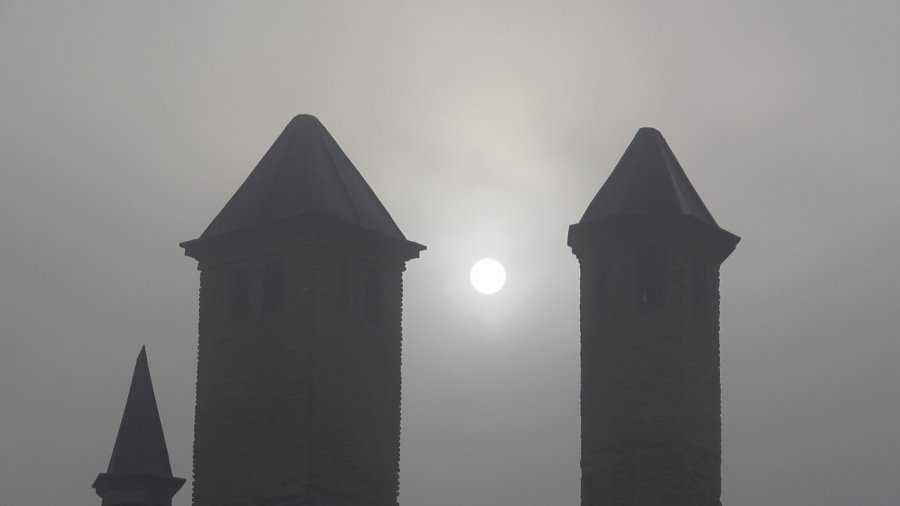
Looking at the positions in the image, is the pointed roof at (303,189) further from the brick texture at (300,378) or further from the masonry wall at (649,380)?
the masonry wall at (649,380)

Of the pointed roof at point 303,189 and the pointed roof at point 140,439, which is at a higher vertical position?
the pointed roof at point 303,189

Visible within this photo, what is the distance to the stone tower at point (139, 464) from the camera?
1774 inches

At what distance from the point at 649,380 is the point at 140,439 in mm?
11720

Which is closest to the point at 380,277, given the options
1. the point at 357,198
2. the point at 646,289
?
the point at 357,198

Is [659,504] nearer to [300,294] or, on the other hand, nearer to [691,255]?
[691,255]

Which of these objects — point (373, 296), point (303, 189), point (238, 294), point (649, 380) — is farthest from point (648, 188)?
point (238, 294)

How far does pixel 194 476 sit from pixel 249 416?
6.53 feet

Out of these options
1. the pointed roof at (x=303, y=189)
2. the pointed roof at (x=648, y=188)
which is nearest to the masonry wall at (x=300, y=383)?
the pointed roof at (x=303, y=189)

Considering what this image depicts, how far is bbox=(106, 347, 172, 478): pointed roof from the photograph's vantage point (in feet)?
148

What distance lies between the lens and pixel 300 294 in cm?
4188

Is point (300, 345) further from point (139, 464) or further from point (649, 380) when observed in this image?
point (649, 380)

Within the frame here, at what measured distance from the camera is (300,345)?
4147cm

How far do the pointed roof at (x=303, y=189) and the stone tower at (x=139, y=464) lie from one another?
4.53 meters

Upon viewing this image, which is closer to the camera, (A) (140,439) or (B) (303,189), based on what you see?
(B) (303,189)
